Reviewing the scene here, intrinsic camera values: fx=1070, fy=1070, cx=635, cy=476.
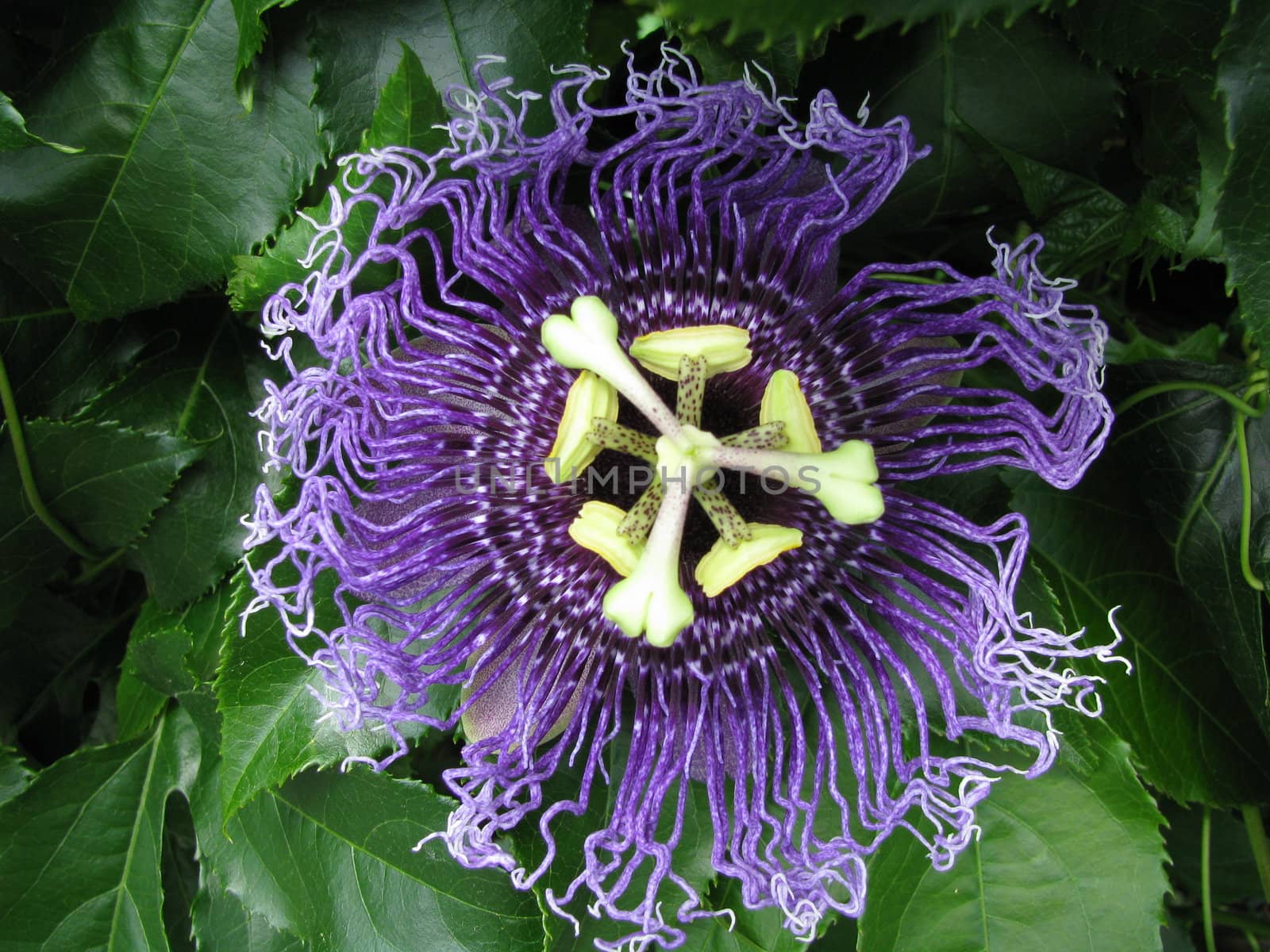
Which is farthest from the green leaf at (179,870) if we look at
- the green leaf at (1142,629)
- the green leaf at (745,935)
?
the green leaf at (1142,629)

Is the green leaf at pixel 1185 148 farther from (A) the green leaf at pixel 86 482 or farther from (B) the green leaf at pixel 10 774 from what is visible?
(B) the green leaf at pixel 10 774

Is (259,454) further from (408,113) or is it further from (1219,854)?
(1219,854)

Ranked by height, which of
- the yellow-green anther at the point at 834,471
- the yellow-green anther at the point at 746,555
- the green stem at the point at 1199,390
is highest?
the yellow-green anther at the point at 834,471

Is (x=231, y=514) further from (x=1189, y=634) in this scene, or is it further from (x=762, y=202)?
(x=1189, y=634)

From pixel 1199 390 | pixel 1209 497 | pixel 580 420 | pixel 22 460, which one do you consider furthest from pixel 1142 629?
pixel 22 460

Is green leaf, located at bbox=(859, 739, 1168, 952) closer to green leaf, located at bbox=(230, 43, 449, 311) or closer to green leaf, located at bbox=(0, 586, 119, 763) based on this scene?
green leaf, located at bbox=(230, 43, 449, 311)

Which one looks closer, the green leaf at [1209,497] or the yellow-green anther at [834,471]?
the yellow-green anther at [834,471]
